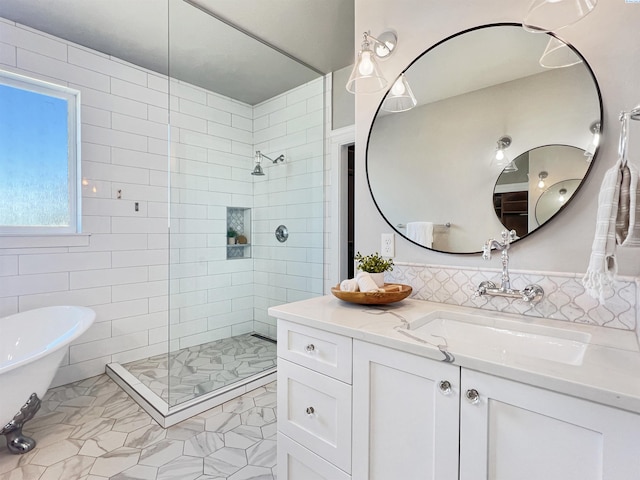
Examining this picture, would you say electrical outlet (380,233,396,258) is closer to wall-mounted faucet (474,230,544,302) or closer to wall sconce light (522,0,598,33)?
wall-mounted faucet (474,230,544,302)

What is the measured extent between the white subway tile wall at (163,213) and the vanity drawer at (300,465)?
1456mm

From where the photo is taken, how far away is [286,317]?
1.23m

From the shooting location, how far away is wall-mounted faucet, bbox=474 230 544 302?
117cm

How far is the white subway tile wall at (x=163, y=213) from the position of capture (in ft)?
7.88

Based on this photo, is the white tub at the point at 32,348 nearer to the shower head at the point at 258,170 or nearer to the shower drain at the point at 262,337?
the shower drain at the point at 262,337

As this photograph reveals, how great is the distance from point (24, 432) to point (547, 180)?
3.00 m

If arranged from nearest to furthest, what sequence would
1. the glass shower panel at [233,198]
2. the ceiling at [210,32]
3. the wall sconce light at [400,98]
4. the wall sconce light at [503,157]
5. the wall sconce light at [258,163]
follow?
the wall sconce light at [503,157] < the wall sconce light at [400,98] < the ceiling at [210,32] < the glass shower panel at [233,198] < the wall sconce light at [258,163]

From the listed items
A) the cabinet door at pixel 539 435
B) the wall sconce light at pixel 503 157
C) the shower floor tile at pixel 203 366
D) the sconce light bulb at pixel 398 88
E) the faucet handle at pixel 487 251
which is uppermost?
the sconce light bulb at pixel 398 88

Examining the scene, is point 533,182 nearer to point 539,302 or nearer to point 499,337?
point 539,302

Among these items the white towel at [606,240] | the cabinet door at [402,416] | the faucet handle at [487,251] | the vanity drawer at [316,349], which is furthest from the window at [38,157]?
the white towel at [606,240]

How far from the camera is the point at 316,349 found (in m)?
1.15

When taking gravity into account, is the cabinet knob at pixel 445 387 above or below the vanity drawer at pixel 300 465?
above

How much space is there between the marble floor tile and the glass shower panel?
0.92ft

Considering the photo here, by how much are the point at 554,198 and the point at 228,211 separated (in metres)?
2.57
